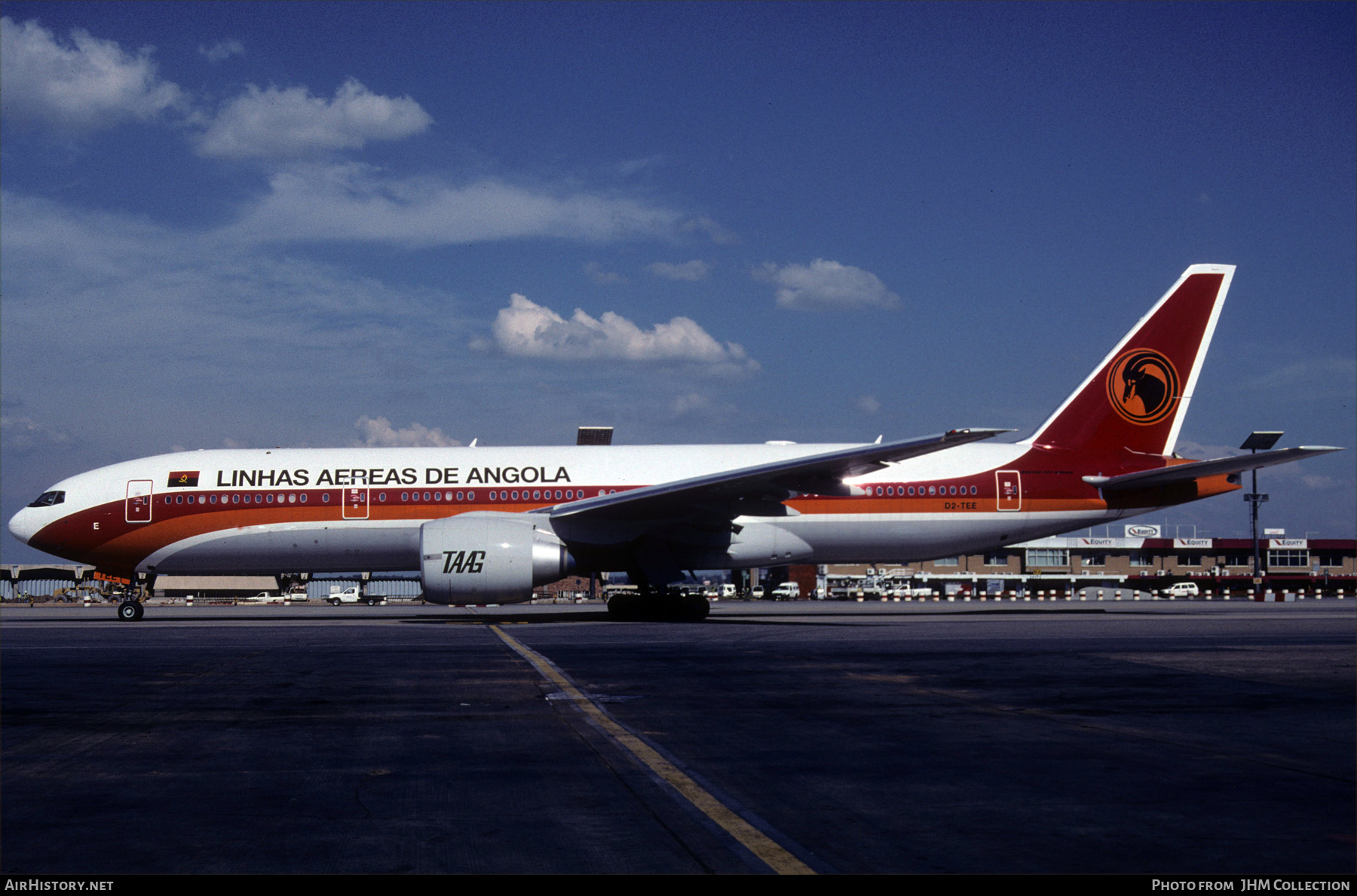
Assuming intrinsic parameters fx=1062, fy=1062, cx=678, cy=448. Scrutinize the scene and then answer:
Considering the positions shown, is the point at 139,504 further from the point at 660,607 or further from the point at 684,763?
the point at 684,763

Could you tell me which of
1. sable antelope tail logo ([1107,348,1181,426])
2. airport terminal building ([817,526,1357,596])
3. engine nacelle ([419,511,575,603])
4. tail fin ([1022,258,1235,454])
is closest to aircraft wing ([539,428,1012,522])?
engine nacelle ([419,511,575,603])

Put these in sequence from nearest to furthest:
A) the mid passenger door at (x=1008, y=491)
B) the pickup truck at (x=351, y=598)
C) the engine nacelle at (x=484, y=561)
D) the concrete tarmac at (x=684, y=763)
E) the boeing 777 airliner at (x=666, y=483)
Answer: the concrete tarmac at (x=684, y=763) → the engine nacelle at (x=484, y=561) → the boeing 777 airliner at (x=666, y=483) → the mid passenger door at (x=1008, y=491) → the pickup truck at (x=351, y=598)

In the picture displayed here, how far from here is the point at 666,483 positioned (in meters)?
24.3

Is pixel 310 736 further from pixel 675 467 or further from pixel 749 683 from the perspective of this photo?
pixel 675 467

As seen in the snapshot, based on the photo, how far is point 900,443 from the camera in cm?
2083

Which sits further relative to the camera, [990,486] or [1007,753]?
[990,486]

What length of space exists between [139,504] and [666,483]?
12.9 meters

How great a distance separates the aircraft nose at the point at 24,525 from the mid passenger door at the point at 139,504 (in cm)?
251

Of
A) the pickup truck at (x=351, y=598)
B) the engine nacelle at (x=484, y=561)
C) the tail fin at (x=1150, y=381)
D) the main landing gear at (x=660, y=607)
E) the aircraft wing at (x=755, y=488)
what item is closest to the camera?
the aircraft wing at (x=755, y=488)

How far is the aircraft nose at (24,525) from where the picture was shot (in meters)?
26.2

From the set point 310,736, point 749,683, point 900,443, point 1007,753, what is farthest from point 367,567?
point 1007,753

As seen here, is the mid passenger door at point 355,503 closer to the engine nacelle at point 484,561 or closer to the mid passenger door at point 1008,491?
the engine nacelle at point 484,561

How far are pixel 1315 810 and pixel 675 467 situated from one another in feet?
68.2

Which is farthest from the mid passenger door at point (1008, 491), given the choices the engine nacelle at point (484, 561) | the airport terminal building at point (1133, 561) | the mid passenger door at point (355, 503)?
the airport terminal building at point (1133, 561)
